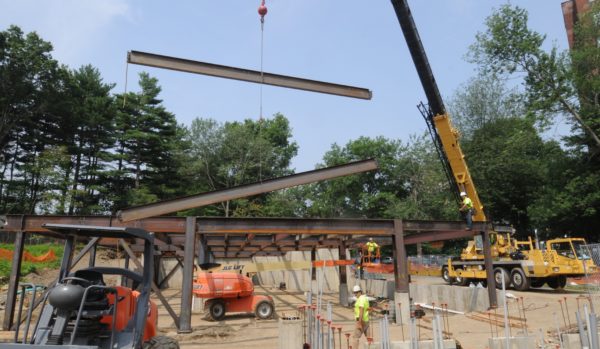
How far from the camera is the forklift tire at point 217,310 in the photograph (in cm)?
1616

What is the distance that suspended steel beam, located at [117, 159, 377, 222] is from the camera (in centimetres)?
1216

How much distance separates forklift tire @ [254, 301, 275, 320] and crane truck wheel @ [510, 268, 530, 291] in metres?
12.9

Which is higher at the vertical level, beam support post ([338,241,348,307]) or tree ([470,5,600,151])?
tree ([470,5,600,151])

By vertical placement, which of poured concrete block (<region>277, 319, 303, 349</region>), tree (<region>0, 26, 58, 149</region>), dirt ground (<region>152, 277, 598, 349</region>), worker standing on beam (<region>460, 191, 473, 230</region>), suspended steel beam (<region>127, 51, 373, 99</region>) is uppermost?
tree (<region>0, 26, 58, 149</region>)

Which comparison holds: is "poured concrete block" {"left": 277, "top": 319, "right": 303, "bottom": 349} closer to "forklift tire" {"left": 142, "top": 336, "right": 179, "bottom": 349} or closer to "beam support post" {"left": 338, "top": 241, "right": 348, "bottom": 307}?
"forklift tire" {"left": 142, "top": 336, "right": 179, "bottom": 349}

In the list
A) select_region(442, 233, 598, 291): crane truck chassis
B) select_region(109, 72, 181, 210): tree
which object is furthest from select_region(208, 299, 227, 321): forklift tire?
select_region(109, 72, 181, 210): tree

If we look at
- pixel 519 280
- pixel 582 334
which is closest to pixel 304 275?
pixel 519 280

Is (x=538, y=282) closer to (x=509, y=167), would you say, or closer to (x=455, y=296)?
(x=455, y=296)

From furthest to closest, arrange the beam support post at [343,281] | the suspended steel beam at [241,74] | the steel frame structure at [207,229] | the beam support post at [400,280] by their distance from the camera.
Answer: the beam support post at [343,281], the beam support post at [400,280], the steel frame structure at [207,229], the suspended steel beam at [241,74]

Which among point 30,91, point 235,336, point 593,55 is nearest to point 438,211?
point 593,55

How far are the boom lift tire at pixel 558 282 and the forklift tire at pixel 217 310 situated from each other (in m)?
17.1

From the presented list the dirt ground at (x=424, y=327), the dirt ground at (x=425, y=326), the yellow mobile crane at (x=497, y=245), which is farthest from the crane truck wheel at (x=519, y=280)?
the dirt ground at (x=424, y=327)

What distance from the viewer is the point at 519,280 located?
69.1 feet

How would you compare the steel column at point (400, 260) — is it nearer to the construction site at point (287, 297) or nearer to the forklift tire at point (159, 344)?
the construction site at point (287, 297)
